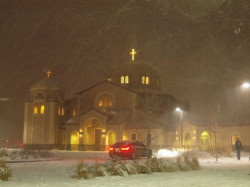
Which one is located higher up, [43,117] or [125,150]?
[43,117]

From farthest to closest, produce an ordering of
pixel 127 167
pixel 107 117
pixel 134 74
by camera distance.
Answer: pixel 134 74
pixel 107 117
pixel 127 167

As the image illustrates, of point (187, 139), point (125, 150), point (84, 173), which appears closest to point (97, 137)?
point (187, 139)

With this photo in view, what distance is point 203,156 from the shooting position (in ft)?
97.8

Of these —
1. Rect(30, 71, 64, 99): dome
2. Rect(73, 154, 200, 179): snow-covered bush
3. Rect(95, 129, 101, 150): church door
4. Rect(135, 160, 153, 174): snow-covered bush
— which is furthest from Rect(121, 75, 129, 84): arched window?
Rect(135, 160, 153, 174): snow-covered bush

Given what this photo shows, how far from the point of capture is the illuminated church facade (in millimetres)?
50844

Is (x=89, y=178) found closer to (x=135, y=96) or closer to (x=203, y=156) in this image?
(x=203, y=156)

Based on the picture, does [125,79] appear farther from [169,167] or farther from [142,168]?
[142,168]

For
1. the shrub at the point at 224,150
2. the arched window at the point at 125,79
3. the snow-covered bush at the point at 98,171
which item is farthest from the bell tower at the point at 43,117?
the snow-covered bush at the point at 98,171

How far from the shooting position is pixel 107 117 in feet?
167

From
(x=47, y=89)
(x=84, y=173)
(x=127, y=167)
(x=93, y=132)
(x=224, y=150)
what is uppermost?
(x=47, y=89)

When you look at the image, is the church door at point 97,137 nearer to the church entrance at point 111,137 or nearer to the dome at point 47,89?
the church entrance at point 111,137

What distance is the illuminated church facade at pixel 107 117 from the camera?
167 ft

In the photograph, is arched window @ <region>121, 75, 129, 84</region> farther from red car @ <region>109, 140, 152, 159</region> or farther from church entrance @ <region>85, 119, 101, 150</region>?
red car @ <region>109, 140, 152, 159</region>

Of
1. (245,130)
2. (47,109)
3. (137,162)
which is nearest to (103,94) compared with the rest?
(47,109)
